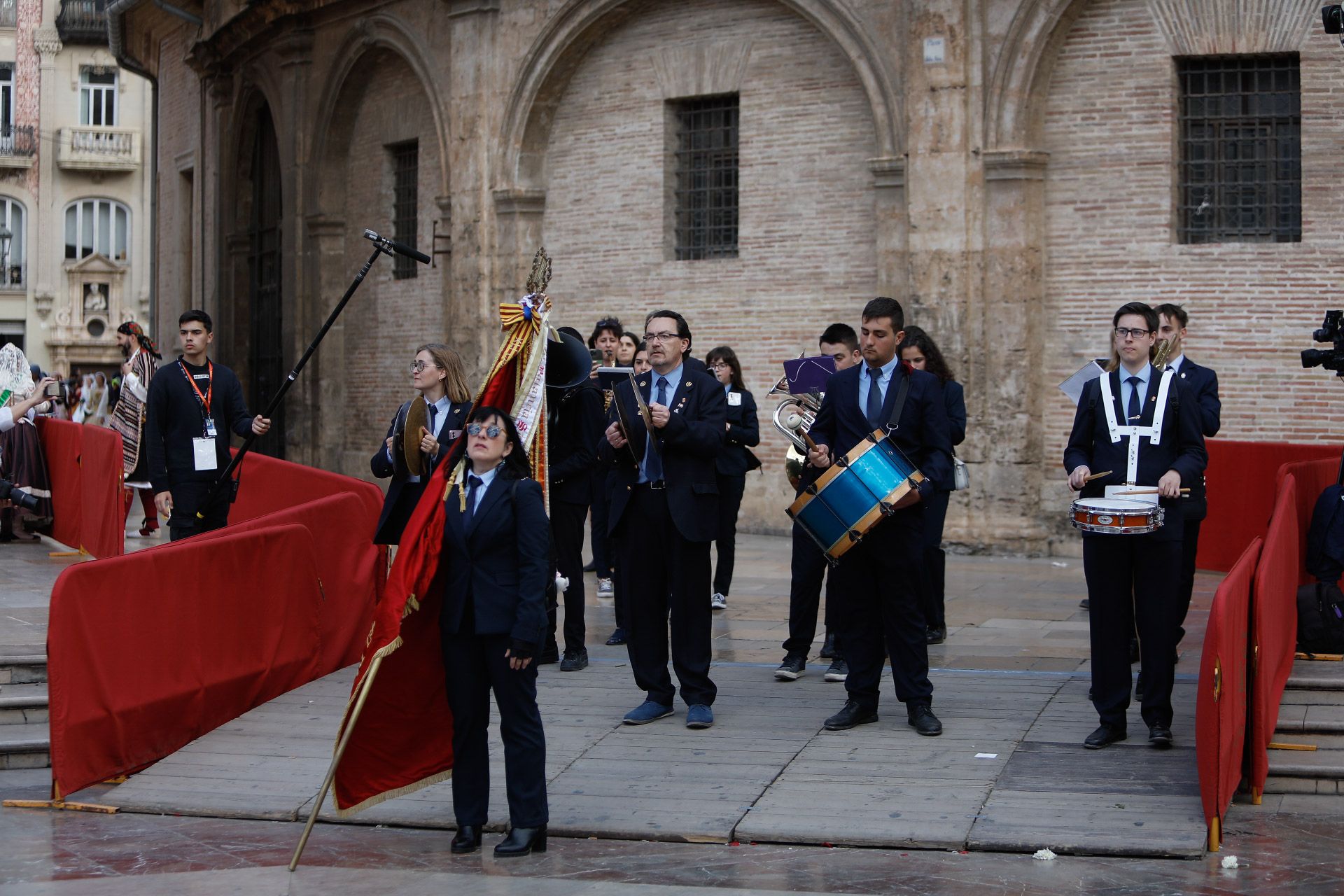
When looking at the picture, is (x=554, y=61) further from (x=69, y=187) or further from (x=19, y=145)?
(x=69, y=187)

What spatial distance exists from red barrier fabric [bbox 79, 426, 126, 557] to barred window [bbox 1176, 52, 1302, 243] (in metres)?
9.27

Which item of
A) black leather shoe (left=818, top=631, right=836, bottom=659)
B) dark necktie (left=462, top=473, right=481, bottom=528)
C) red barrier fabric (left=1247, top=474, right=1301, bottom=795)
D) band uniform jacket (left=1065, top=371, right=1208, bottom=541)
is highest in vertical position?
band uniform jacket (left=1065, top=371, right=1208, bottom=541)

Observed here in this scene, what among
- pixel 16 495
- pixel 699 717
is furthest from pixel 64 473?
pixel 699 717

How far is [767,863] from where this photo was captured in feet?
19.9

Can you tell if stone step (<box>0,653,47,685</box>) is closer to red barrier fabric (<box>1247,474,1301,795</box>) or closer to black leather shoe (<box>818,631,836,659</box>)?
black leather shoe (<box>818,631,836,659</box>)

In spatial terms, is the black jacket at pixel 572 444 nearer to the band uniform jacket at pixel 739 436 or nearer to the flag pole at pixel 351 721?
the band uniform jacket at pixel 739 436

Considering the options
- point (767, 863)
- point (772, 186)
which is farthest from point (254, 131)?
point (767, 863)

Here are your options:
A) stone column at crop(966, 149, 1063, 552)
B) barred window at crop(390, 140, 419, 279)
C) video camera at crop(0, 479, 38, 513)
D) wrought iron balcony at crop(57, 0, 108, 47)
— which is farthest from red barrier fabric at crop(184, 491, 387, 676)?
wrought iron balcony at crop(57, 0, 108, 47)

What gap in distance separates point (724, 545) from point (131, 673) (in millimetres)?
4651

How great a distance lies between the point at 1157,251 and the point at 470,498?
9952 millimetres

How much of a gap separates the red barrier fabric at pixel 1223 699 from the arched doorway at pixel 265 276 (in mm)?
19919

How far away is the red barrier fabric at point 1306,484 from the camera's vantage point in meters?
9.23

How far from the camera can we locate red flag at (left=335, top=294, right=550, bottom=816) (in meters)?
6.20

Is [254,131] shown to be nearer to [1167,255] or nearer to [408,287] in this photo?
[408,287]
